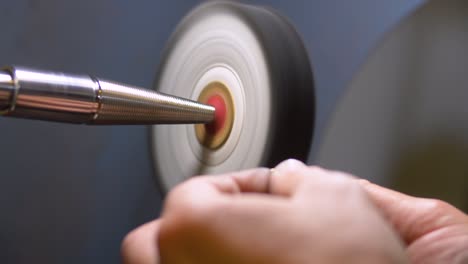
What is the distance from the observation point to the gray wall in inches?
24.1

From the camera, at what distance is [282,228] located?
193 millimetres

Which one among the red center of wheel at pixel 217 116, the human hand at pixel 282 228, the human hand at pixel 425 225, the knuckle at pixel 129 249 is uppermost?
the red center of wheel at pixel 217 116

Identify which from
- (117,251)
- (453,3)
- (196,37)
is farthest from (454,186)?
(117,251)

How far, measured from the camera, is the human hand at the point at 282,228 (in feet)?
0.62

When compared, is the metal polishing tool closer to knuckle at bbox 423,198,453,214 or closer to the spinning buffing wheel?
the spinning buffing wheel

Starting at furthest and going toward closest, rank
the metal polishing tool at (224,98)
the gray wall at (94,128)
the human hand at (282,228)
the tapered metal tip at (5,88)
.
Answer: the gray wall at (94,128)
the metal polishing tool at (224,98)
the tapered metal tip at (5,88)
the human hand at (282,228)

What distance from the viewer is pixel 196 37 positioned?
1.94 ft

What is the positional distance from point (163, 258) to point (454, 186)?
15.0 inches

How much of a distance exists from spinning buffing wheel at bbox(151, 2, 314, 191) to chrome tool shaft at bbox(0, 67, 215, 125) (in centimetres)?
8

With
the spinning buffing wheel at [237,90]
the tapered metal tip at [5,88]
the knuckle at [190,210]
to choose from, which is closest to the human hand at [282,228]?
the knuckle at [190,210]

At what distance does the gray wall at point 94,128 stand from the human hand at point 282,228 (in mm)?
402

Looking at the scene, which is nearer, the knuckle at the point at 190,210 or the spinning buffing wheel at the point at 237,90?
the knuckle at the point at 190,210

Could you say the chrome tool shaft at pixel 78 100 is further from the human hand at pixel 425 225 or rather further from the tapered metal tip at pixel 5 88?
the human hand at pixel 425 225

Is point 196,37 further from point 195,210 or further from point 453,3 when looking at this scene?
point 195,210
